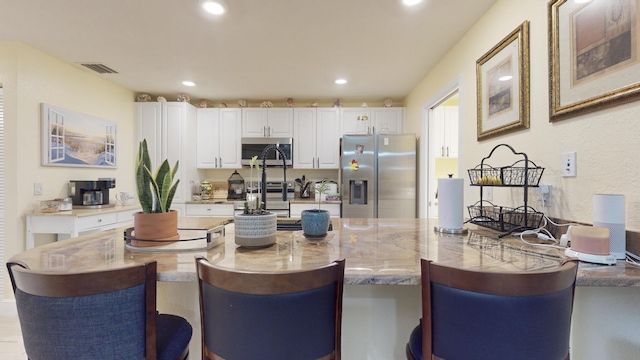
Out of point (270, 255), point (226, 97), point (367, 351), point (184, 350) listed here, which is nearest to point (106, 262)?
point (184, 350)

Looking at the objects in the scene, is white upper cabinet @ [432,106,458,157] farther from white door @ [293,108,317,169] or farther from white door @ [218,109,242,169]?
white door @ [218,109,242,169]

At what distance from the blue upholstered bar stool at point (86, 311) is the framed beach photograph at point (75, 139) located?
2619 millimetres

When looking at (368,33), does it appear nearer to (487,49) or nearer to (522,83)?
(487,49)

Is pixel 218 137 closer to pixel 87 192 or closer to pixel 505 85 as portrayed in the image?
pixel 87 192

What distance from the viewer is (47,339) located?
733mm

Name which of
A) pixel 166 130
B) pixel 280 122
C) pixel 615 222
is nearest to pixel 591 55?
pixel 615 222

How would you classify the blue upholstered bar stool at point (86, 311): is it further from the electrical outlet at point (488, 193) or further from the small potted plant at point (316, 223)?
the electrical outlet at point (488, 193)

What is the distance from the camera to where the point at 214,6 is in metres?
1.90

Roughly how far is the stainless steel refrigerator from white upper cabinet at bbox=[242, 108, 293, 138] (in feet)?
3.24

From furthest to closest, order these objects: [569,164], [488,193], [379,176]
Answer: [379,176]
[488,193]
[569,164]

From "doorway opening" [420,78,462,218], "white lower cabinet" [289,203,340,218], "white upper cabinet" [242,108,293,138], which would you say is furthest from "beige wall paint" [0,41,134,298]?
"doorway opening" [420,78,462,218]

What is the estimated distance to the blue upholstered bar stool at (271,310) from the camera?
701mm

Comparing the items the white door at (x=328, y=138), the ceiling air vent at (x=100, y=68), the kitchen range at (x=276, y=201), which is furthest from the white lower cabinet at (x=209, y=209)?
the ceiling air vent at (x=100, y=68)

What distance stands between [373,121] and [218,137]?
7.53ft
